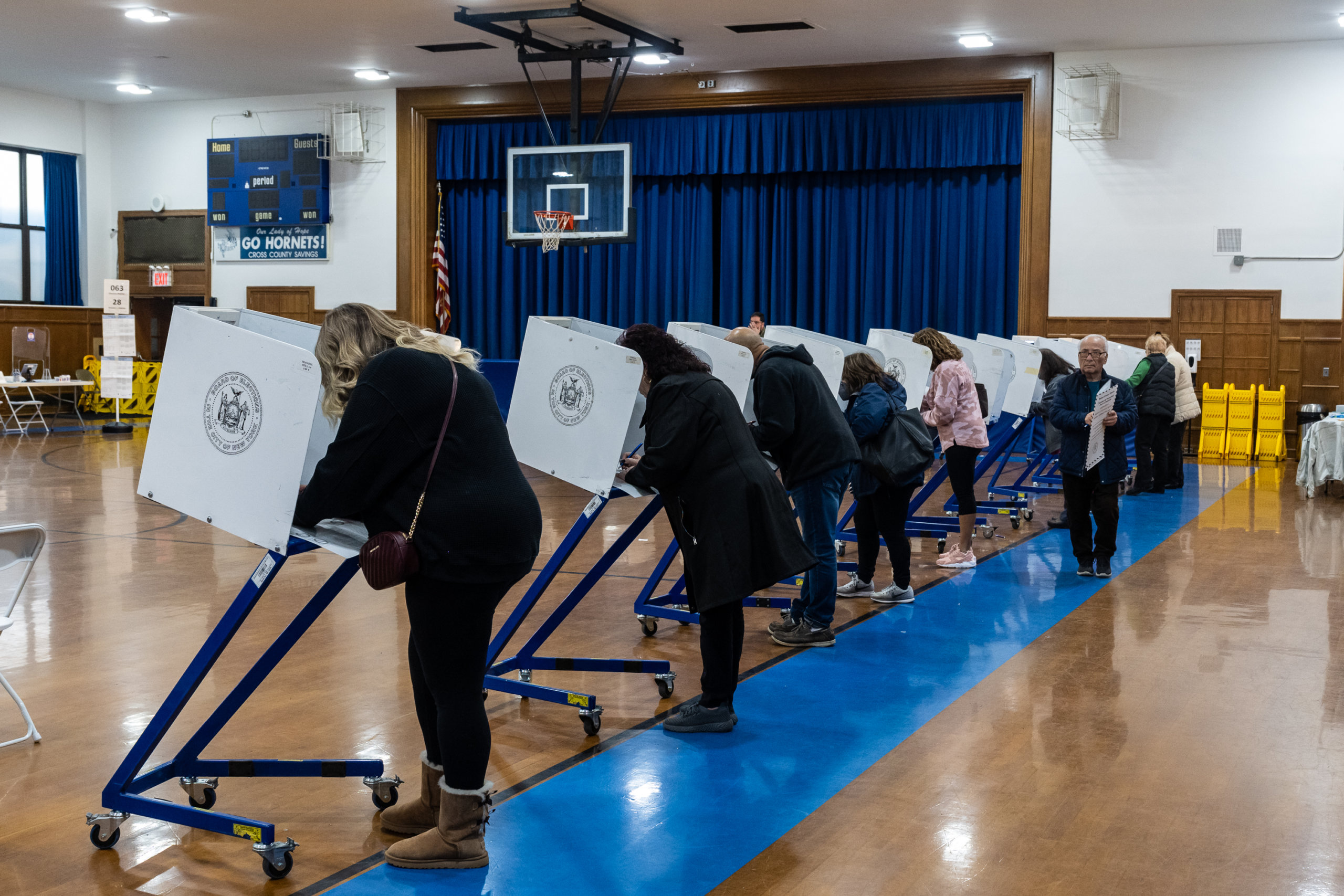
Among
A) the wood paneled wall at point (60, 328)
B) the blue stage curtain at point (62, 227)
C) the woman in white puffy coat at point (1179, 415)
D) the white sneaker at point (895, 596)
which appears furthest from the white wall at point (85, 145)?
the white sneaker at point (895, 596)

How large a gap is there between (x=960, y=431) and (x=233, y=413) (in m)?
4.78

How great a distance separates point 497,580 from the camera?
264 centimetres

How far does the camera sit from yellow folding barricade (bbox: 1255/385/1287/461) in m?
13.0

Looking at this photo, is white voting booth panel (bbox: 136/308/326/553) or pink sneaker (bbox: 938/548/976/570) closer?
white voting booth panel (bbox: 136/308/326/553)

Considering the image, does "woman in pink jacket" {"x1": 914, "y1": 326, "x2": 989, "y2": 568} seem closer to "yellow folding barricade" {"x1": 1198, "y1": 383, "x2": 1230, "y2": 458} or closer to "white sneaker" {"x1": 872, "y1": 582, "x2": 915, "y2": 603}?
"white sneaker" {"x1": 872, "y1": 582, "x2": 915, "y2": 603}

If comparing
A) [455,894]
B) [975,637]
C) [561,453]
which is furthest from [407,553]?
[975,637]

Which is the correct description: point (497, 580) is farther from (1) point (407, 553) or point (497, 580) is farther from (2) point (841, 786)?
(2) point (841, 786)

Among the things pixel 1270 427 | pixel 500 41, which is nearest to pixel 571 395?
pixel 500 41

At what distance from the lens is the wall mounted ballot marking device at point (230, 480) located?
8.88ft

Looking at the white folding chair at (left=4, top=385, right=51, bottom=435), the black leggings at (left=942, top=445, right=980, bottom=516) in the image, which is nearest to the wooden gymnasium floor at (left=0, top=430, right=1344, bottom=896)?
the black leggings at (left=942, top=445, right=980, bottom=516)

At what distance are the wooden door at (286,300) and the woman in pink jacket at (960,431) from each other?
11745mm

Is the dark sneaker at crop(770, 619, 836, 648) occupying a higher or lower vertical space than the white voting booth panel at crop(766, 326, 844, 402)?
lower

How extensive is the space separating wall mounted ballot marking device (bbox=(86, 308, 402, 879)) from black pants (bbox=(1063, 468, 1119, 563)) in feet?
15.1

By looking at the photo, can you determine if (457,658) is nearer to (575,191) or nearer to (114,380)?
(575,191)
